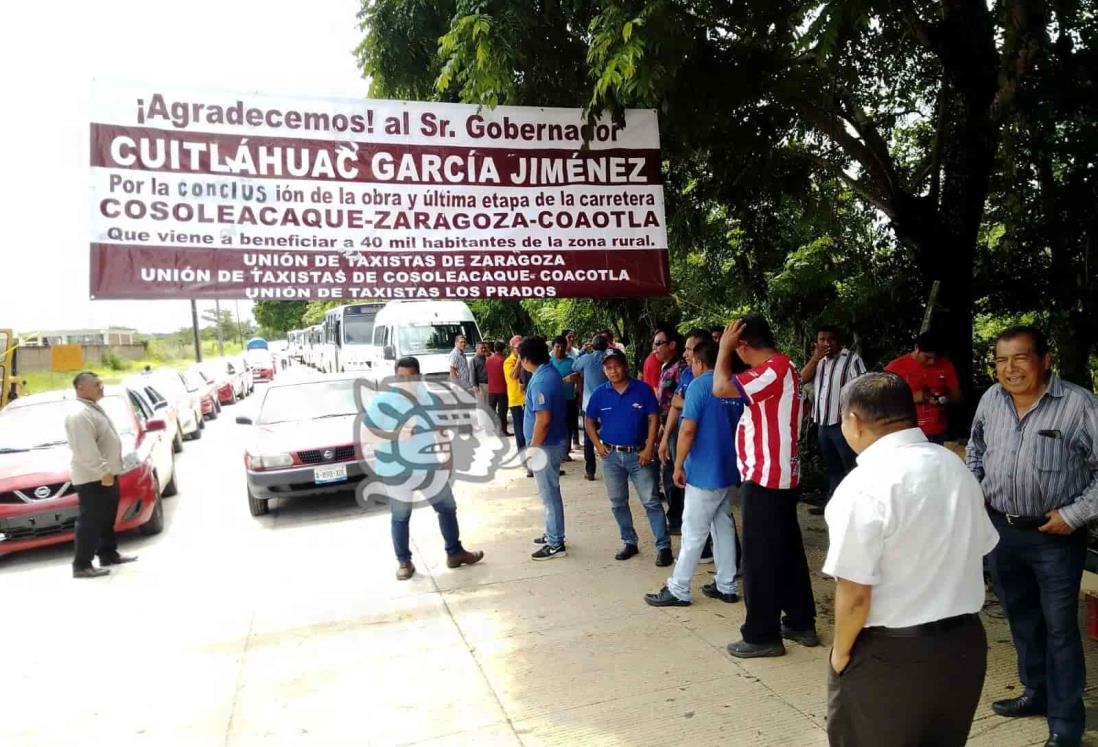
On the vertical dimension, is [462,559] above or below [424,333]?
below

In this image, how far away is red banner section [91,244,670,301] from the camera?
422cm

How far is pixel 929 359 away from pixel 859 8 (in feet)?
8.45

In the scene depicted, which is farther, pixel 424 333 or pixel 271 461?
pixel 424 333

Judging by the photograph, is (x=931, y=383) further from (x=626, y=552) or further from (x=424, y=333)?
(x=424, y=333)

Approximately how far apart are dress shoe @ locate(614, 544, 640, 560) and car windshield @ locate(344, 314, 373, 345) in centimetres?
1592

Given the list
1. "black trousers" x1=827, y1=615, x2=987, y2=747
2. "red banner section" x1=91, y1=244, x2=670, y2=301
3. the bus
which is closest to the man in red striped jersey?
"red banner section" x1=91, y1=244, x2=670, y2=301

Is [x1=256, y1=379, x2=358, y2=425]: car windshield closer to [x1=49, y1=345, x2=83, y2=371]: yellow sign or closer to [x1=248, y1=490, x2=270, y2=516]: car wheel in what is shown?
[x1=248, y1=490, x2=270, y2=516]: car wheel

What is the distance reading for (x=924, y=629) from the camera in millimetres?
2004

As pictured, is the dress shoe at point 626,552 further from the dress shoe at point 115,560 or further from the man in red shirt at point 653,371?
the dress shoe at point 115,560

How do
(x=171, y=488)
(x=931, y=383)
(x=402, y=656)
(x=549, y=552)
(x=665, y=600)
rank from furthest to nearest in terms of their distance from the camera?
(x=171, y=488) → (x=549, y=552) → (x=931, y=383) → (x=665, y=600) → (x=402, y=656)

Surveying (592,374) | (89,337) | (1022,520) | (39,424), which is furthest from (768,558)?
(89,337)

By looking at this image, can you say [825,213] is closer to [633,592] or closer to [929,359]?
[929,359]

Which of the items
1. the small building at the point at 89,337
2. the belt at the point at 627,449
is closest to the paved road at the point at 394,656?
the belt at the point at 627,449

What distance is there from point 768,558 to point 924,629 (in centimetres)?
185
